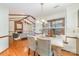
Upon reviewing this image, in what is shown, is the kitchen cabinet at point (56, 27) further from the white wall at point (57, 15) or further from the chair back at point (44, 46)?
the chair back at point (44, 46)

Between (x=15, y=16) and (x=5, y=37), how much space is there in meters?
0.51

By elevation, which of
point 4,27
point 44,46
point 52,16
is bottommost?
point 44,46

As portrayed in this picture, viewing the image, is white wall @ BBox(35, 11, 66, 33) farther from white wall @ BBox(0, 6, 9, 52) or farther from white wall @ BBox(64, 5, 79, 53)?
white wall @ BBox(0, 6, 9, 52)

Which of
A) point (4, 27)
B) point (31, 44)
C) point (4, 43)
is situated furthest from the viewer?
point (31, 44)

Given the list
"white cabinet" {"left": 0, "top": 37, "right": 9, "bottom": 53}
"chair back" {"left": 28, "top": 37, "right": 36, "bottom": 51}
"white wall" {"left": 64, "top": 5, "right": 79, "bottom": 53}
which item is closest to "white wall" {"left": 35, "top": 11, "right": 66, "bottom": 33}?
"white wall" {"left": 64, "top": 5, "right": 79, "bottom": 53}

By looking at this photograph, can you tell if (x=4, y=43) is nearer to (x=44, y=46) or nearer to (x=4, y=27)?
(x=4, y=27)

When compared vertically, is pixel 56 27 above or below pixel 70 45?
above

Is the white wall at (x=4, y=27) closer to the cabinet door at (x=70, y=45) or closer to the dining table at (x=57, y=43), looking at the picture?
the dining table at (x=57, y=43)

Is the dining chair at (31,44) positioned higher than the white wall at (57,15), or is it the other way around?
the white wall at (57,15)

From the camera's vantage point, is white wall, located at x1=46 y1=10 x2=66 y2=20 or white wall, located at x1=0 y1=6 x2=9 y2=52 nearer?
white wall, located at x1=0 y1=6 x2=9 y2=52

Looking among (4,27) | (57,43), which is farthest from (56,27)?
(4,27)

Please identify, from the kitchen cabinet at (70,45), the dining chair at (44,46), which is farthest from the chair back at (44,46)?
the kitchen cabinet at (70,45)

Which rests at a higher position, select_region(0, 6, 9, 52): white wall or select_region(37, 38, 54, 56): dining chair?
select_region(0, 6, 9, 52): white wall

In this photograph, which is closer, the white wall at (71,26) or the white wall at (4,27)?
the white wall at (4,27)
